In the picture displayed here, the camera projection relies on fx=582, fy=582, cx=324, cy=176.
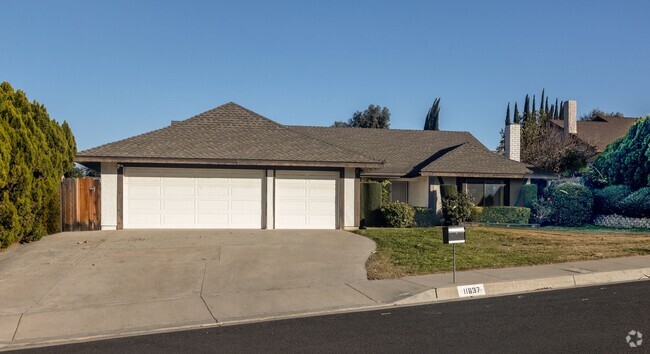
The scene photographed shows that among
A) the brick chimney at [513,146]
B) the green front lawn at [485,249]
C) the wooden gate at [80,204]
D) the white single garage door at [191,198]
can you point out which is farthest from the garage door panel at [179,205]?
the brick chimney at [513,146]

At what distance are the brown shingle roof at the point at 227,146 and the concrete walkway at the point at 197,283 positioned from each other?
11.6 ft

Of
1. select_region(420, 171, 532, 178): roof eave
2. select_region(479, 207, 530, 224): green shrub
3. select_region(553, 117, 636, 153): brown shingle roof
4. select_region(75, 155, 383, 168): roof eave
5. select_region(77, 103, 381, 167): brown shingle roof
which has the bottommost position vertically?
select_region(479, 207, 530, 224): green shrub

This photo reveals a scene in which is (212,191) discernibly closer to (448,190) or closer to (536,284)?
(448,190)

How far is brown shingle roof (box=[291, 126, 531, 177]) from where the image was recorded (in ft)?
86.5

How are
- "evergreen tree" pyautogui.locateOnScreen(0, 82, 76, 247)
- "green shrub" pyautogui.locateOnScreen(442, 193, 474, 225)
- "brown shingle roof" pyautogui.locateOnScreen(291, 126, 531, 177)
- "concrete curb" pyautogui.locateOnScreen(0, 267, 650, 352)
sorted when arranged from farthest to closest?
Answer: "brown shingle roof" pyautogui.locateOnScreen(291, 126, 531, 177)
"green shrub" pyautogui.locateOnScreen(442, 193, 474, 225)
"evergreen tree" pyautogui.locateOnScreen(0, 82, 76, 247)
"concrete curb" pyautogui.locateOnScreen(0, 267, 650, 352)

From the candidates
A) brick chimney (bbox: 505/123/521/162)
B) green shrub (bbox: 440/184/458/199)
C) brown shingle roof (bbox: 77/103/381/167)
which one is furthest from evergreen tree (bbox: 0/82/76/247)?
brick chimney (bbox: 505/123/521/162)

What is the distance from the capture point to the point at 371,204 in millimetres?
22391

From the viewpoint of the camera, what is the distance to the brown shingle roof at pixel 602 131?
46719mm

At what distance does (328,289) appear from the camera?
11.6m

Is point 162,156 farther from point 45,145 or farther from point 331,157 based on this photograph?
point 331,157

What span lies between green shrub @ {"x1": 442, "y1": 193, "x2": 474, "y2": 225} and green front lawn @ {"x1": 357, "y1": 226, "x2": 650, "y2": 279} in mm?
4144

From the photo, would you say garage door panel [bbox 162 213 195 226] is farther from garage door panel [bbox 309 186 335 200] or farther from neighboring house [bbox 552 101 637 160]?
neighboring house [bbox 552 101 637 160]

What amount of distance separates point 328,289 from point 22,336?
5.44 m

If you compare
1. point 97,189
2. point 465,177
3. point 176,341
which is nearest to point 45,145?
point 97,189
